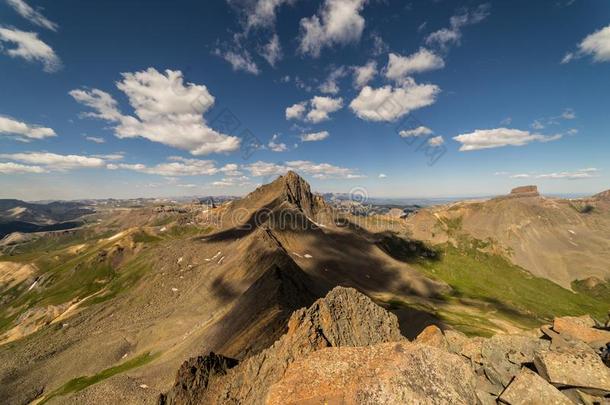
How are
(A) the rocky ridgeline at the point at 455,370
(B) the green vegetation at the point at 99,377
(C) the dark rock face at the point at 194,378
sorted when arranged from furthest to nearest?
(B) the green vegetation at the point at 99,377, (C) the dark rock face at the point at 194,378, (A) the rocky ridgeline at the point at 455,370

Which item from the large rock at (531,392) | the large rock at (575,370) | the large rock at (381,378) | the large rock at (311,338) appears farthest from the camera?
the large rock at (311,338)

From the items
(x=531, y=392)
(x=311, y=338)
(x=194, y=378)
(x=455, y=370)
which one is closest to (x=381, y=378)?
(x=455, y=370)

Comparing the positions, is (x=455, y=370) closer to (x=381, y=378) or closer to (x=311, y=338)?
(x=381, y=378)

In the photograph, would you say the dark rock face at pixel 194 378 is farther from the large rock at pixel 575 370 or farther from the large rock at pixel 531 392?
the large rock at pixel 575 370

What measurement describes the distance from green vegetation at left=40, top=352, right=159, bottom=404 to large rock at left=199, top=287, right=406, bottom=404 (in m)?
48.2

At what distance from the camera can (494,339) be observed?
19.8 meters

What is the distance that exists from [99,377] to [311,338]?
76.6 m

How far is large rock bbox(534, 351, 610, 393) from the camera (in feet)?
45.0

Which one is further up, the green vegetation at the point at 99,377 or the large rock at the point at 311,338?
the large rock at the point at 311,338

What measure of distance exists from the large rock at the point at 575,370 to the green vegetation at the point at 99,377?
3383 inches

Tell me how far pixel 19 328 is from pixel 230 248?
346ft

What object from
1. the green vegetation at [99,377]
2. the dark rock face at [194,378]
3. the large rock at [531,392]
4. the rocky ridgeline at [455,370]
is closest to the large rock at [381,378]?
the rocky ridgeline at [455,370]

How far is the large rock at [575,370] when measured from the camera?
1371 centimetres

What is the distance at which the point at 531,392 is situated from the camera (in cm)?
1402
